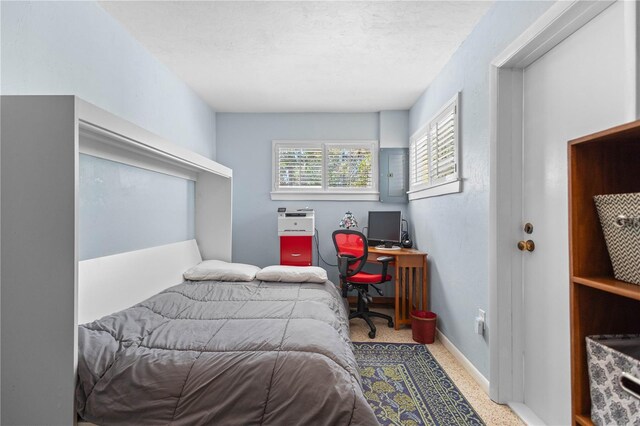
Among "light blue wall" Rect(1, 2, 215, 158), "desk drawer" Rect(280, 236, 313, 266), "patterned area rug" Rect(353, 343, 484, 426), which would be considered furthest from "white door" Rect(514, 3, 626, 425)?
"light blue wall" Rect(1, 2, 215, 158)

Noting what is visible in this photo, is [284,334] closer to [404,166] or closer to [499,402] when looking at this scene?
[499,402]

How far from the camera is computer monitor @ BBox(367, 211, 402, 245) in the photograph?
375 cm

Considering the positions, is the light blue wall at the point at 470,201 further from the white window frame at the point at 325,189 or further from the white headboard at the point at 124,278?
the white headboard at the point at 124,278

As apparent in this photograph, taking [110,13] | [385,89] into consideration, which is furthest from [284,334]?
[385,89]

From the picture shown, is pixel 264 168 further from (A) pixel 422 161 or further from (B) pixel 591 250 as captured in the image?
(B) pixel 591 250

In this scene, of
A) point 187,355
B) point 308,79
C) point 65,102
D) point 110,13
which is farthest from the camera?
point 308,79

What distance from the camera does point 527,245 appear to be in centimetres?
181

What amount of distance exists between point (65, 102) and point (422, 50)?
2480 mm

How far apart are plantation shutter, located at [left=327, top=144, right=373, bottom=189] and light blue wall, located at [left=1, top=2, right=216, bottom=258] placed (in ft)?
6.13

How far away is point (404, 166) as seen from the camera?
4.11m

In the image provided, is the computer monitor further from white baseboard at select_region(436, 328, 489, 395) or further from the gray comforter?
the gray comforter

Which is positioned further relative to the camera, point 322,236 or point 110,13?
point 322,236

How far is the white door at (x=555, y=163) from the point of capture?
129cm

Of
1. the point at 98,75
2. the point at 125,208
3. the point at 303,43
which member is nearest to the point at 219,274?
the point at 125,208
